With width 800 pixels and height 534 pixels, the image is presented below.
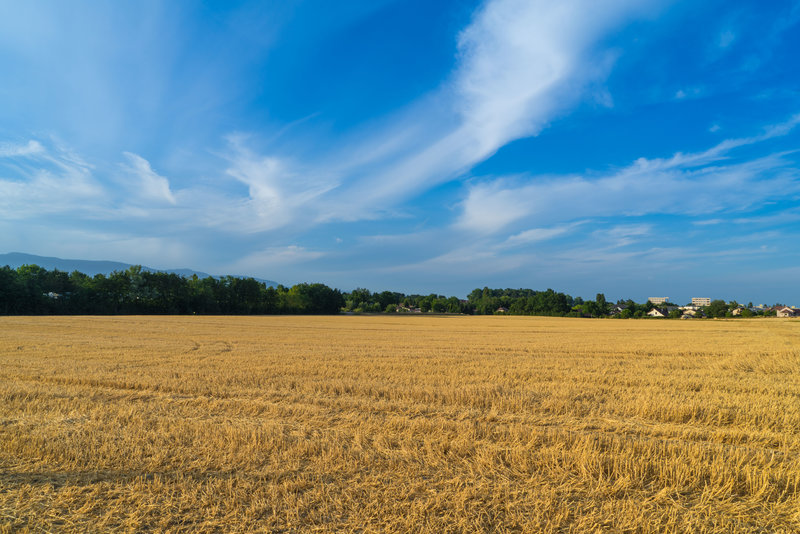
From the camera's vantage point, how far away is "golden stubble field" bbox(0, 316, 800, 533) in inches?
168

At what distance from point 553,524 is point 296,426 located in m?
4.60

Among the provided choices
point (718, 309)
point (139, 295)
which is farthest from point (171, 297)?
point (718, 309)

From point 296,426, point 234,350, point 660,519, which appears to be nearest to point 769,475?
point 660,519

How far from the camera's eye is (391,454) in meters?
5.73

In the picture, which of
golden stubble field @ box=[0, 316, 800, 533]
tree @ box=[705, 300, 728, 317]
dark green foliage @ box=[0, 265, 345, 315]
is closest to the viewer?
Answer: golden stubble field @ box=[0, 316, 800, 533]

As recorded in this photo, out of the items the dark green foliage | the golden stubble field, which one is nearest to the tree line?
the dark green foliage

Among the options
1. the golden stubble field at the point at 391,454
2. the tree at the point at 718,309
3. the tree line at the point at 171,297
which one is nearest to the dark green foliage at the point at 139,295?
the tree line at the point at 171,297

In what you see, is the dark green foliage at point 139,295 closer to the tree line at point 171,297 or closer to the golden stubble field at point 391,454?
the tree line at point 171,297

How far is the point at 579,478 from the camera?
5160 millimetres

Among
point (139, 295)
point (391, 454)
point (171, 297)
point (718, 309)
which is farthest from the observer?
point (718, 309)

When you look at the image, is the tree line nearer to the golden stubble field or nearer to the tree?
the tree

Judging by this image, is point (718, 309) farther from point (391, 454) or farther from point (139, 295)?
point (139, 295)

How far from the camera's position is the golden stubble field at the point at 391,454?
14.0 feet

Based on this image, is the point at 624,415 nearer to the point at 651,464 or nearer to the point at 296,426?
the point at 651,464
